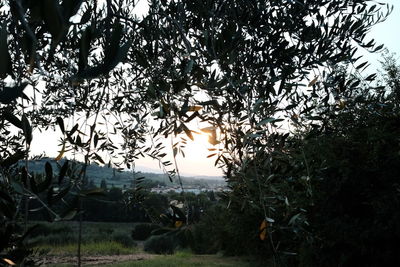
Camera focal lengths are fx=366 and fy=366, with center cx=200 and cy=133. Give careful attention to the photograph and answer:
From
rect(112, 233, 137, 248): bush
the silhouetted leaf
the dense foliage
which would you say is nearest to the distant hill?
the dense foliage

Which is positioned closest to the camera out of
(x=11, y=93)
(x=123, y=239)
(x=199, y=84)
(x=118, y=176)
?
(x=11, y=93)

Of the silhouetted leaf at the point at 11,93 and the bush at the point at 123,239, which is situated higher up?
the silhouetted leaf at the point at 11,93

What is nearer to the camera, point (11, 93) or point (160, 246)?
point (11, 93)

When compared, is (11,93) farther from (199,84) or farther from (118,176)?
(118,176)

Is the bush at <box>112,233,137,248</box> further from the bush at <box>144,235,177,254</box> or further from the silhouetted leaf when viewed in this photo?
the silhouetted leaf

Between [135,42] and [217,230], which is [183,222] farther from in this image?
[217,230]

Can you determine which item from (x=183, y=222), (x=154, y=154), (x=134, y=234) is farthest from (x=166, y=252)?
(x=183, y=222)

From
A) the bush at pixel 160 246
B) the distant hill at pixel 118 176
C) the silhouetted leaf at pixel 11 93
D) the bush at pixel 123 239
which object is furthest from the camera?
the bush at pixel 123 239

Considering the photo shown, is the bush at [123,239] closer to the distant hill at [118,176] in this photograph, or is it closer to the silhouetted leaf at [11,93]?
the distant hill at [118,176]

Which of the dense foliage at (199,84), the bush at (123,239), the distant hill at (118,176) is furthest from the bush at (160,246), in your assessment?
the dense foliage at (199,84)

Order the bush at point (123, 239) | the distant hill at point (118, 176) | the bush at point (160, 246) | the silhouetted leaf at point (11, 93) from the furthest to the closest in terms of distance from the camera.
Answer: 1. the bush at point (123, 239)
2. the bush at point (160, 246)
3. the distant hill at point (118, 176)
4. the silhouetted leaf at point (11, 93)

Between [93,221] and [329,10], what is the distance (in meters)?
31.0

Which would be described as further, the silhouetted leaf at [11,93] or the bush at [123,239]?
the bush at [123,239]

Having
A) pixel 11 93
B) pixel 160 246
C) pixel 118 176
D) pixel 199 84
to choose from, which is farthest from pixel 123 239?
pixel 11 93
